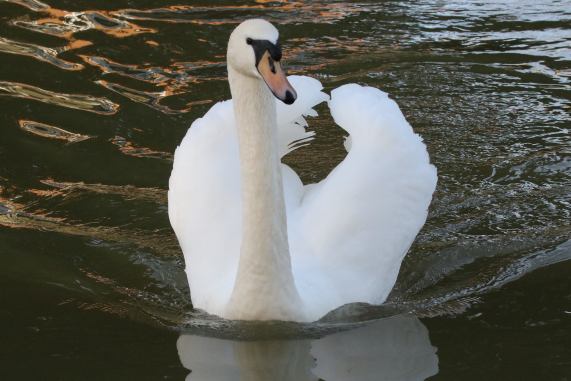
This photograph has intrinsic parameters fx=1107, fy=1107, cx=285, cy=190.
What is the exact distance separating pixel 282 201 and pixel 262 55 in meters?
0.82

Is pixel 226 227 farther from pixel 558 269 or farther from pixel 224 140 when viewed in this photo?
pixel 558 269

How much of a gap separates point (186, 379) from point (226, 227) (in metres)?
1.34

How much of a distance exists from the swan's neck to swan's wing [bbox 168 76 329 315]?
0.75 ft

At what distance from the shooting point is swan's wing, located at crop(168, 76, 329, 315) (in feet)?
19.2

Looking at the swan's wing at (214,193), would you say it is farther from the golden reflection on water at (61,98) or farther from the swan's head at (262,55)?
the golden reflection on water at (61,98)

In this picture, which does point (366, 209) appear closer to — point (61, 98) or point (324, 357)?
point (324, 357)

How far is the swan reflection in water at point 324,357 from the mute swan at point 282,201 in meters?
0.18

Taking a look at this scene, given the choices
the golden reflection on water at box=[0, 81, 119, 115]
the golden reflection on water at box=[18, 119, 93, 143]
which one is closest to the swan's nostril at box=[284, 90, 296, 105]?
the golden reflection on water at box=[18, 119, 93, 143]

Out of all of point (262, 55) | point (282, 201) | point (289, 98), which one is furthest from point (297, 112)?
point (289, 98)

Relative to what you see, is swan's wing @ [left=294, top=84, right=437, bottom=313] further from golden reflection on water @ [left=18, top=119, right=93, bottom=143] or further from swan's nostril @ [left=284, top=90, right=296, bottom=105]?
golden reflection on water @ [left=18, top=119, right=93, bottom=143]

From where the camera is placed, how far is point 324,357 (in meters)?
5.21

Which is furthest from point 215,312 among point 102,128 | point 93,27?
point 93,27

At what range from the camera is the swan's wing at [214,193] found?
5863 millimetres

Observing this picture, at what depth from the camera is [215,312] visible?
18.4 feet
